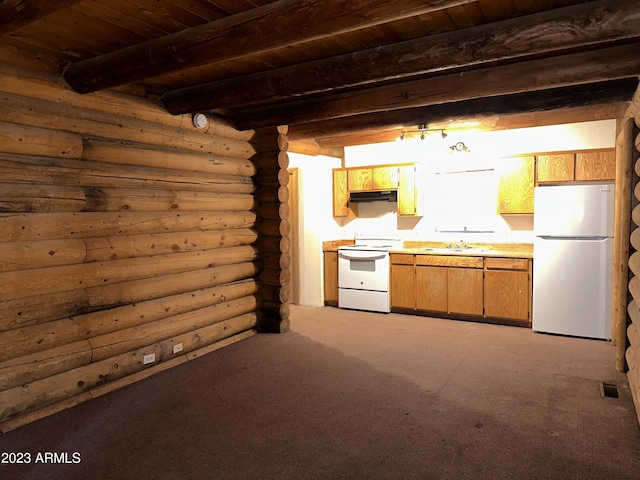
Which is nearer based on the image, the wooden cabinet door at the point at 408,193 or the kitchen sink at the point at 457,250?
Answer: the kitchen sink at the point at 457,250

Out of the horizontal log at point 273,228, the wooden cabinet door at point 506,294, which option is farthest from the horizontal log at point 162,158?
the wooden cabinet door at point 506,294

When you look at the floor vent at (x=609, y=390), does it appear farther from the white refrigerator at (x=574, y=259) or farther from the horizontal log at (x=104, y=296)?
the horizontal log at (x=104, y=296)

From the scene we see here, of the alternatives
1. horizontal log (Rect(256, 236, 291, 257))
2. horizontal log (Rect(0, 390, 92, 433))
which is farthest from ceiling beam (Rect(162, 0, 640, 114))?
horizontal log (Rect(0, 390, 92, 433))

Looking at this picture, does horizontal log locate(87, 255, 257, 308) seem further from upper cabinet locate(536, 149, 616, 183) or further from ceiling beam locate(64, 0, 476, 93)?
upper cabinet locate(536, 149, 616, 183)

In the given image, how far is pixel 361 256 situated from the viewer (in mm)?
6051

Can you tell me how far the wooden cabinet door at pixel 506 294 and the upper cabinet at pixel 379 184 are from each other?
148 centimetres

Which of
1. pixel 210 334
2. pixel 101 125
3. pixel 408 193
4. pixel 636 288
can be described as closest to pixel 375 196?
pixel 408 193

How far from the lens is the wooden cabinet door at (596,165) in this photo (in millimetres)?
4812

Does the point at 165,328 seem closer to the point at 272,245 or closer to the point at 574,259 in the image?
the point at 272,245

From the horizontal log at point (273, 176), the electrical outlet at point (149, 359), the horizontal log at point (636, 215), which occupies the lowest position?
the electrical outlet at point (149, 359)

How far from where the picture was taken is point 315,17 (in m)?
2.13

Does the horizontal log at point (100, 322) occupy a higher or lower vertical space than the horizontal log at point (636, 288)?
lower

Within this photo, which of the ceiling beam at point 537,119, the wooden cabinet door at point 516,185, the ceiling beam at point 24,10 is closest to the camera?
the ceiling beam at point 24,10

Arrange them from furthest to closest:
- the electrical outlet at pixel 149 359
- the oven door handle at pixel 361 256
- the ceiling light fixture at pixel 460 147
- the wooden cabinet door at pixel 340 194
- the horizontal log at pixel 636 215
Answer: the wooden cabinet door at pixel 340 194
the oven door handle at pixel 361 256
the ceiling light fixture at pixel 460 147
the electrical outlet at pixel 149 359
the horizontal log at pixel 636 215
